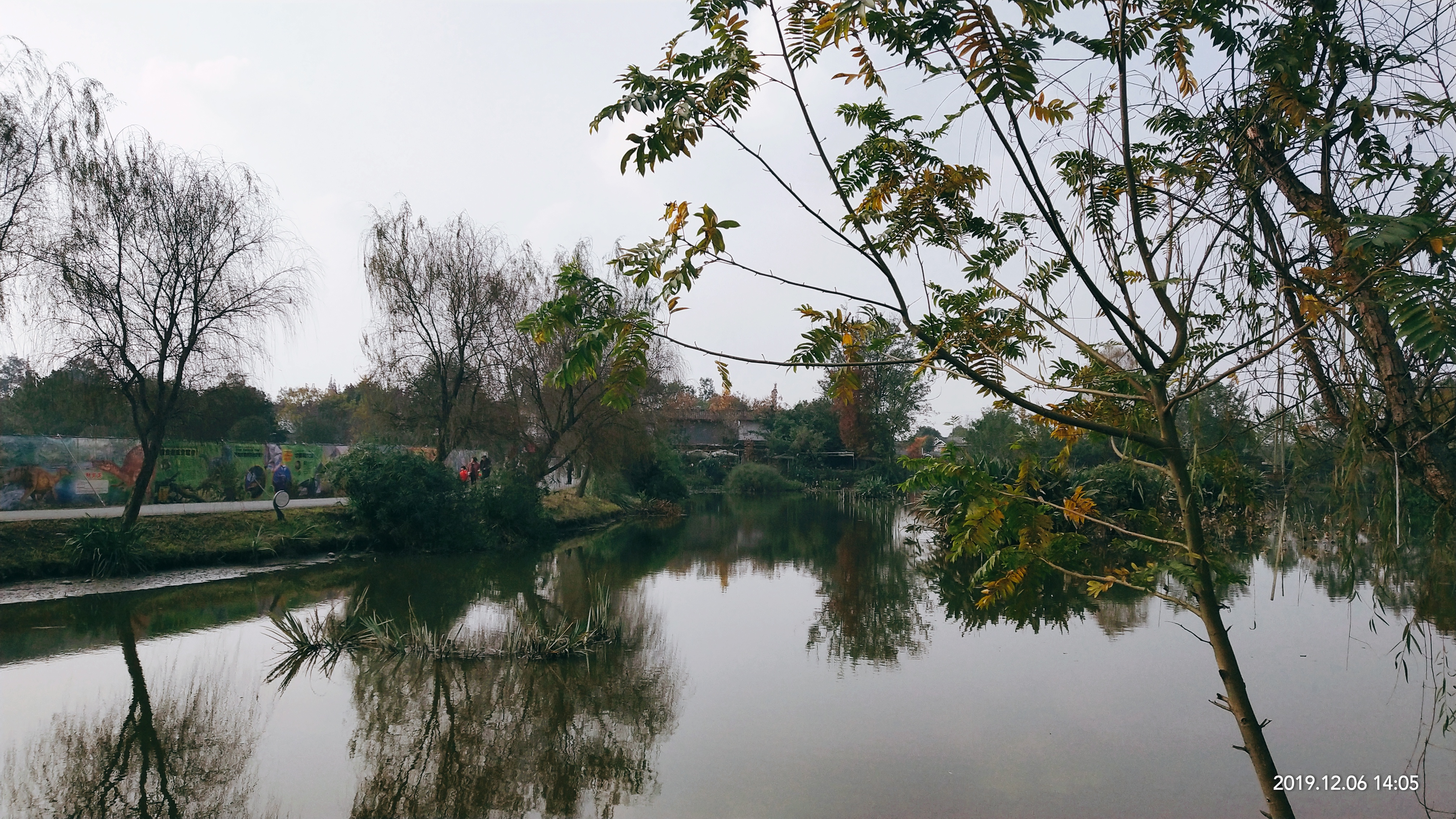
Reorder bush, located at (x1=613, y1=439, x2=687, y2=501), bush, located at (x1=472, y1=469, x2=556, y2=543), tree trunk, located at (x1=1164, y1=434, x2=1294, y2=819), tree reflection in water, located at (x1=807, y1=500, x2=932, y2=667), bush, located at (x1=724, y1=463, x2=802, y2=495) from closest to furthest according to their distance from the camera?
tree trunk, located at (x1=1164, y1=434, x2=1294, y2=819), tree reflection in water, located at (x1=807, y1=500, x2=932, y2=667), bush, located at (x1=472, y1=469, x2=556, y2=543), bush, located at (x1=613, y1=439, x2=687, y2=501), bush, located at (x1=724, y1=463, x2=802, y2=495)

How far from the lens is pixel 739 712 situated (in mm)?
8000

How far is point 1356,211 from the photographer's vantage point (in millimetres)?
2467

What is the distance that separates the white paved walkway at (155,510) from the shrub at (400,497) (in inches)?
40.8

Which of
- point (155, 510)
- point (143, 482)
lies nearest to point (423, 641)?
point (143, 482)

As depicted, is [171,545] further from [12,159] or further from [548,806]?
[548,806]

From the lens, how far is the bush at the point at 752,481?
5194 cm

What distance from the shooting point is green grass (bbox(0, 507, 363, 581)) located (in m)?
14.5

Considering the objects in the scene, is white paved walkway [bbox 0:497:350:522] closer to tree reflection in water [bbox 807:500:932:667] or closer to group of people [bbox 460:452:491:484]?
group of people [bbox 460:452:491:484]

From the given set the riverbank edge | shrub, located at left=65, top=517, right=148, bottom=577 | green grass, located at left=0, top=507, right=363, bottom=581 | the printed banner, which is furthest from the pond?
the printed banner

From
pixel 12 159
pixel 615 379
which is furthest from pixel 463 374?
pixel 615 379

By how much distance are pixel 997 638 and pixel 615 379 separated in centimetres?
968

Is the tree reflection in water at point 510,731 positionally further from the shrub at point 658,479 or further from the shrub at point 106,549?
the shrub at point 658,479
